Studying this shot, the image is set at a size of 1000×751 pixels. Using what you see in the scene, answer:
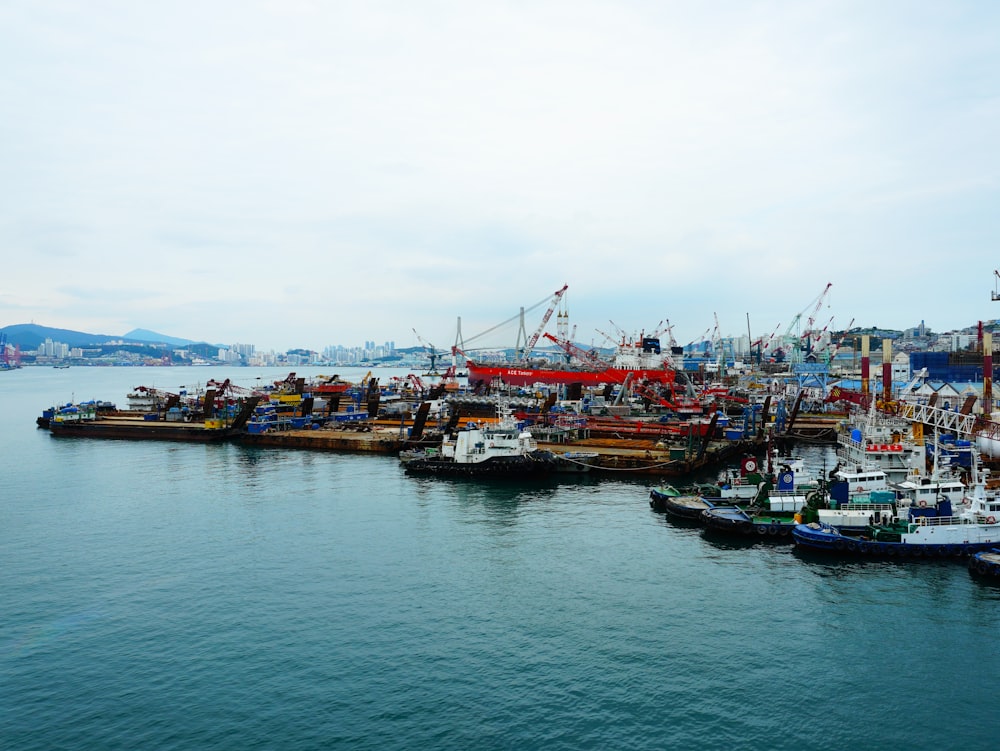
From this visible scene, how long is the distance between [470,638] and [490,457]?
27.4 metres

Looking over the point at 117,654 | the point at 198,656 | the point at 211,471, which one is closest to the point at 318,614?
the point at 198,656

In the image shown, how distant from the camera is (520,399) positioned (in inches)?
3580

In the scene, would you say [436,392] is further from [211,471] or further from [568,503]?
[568,503]

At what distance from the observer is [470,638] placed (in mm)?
20734

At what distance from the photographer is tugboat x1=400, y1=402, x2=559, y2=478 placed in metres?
47.6

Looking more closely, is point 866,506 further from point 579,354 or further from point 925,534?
point 579,354

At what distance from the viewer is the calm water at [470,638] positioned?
16.1 meters

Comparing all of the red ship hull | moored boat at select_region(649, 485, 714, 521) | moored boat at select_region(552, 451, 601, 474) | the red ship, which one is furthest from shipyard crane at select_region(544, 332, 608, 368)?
moored boat at select_region(649, 485, 714, 521)

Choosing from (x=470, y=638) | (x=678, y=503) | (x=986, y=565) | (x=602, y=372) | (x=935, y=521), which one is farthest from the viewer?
(x=602, y=372)

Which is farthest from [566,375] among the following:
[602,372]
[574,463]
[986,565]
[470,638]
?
[470,638]

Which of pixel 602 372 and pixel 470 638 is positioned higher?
pixel 602 372

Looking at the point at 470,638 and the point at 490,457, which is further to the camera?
the point at 490,457

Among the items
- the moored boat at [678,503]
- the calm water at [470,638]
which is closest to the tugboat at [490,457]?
the moored boat at [678,503]

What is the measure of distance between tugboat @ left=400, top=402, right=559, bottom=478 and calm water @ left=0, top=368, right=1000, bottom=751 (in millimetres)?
11622
